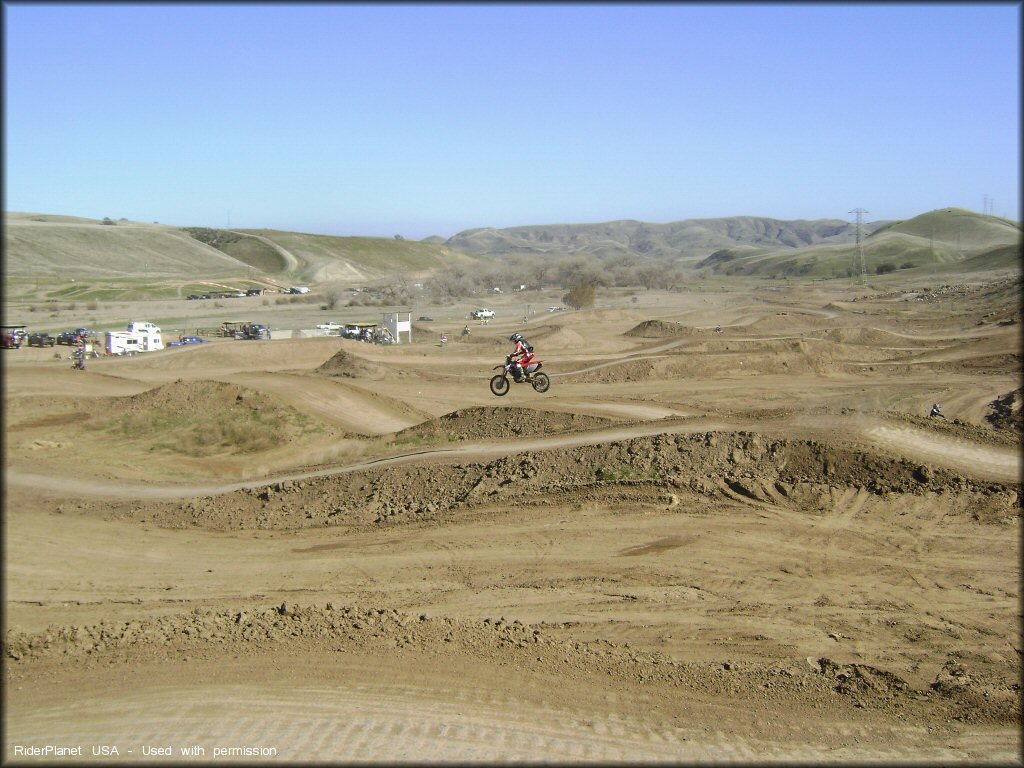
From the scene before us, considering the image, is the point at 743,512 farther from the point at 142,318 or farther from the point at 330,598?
the point at 142,318

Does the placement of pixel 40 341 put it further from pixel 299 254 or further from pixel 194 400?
pixel 299 254

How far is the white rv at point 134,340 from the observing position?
4969cm

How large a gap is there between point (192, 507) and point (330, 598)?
20.8ft

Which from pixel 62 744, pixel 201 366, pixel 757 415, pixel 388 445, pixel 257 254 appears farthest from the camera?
pixel 257 254

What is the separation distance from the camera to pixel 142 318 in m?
76.0

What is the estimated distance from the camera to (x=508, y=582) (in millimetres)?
15195

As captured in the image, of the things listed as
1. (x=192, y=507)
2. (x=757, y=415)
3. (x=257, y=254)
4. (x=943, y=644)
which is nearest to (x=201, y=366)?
(x=192, y=507)

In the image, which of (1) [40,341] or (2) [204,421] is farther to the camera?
(1) [40,341]

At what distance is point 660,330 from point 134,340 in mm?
37044

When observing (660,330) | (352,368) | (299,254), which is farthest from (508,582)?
(299,254)

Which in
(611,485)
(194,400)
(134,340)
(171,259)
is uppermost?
(171,259)

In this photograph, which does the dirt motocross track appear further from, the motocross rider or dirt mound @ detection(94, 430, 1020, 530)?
the motocross rider

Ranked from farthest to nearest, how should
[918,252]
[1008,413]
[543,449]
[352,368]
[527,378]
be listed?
[918,252]
[352,368]
[1008,413]
[527,378]
[543,449]

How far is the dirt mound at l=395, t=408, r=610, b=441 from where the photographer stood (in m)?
25.1
